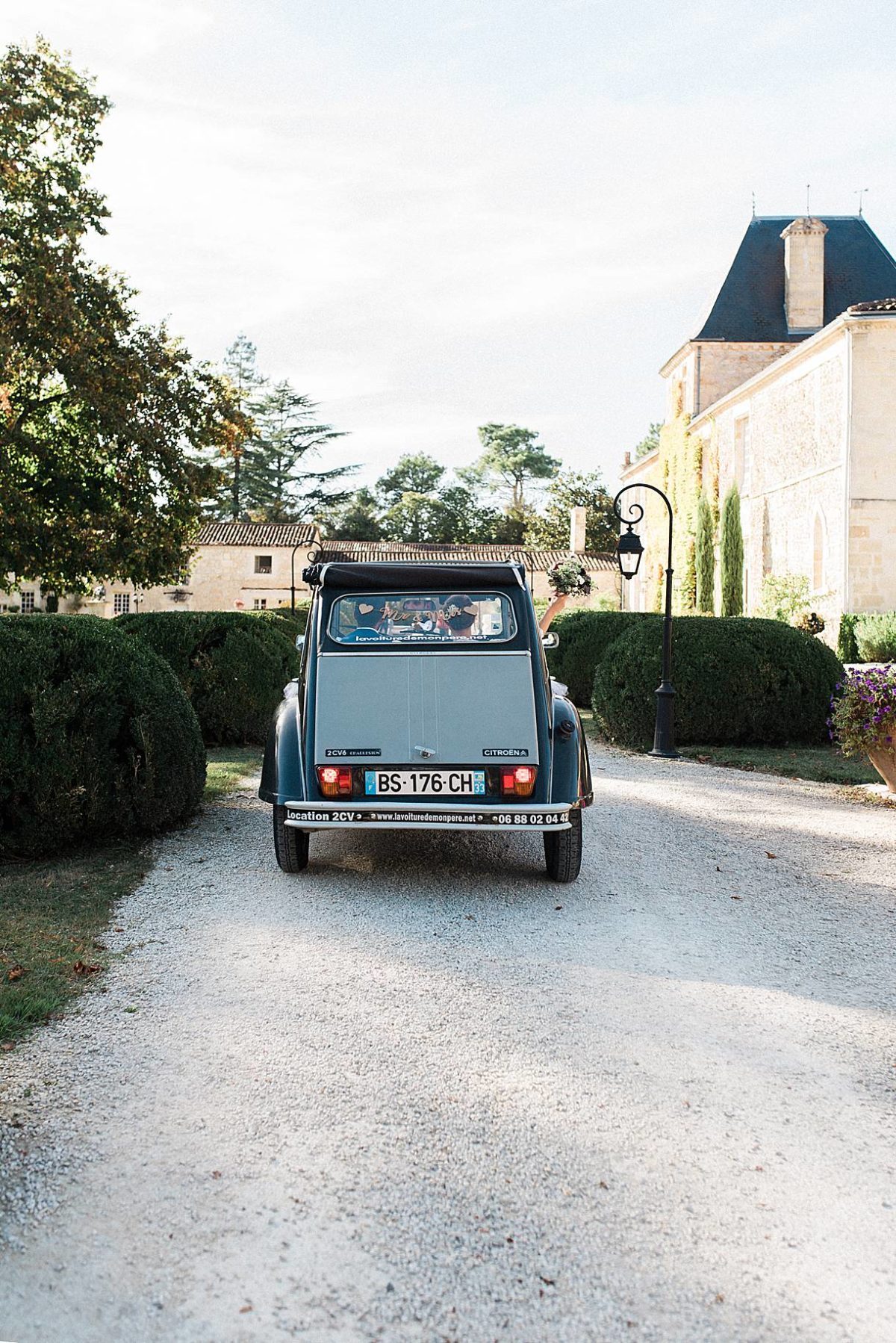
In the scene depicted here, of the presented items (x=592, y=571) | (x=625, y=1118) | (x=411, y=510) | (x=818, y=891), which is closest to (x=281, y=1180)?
(x=625, y=1118)

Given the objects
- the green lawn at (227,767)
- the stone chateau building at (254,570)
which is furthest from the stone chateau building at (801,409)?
the green lawn at (227,767)

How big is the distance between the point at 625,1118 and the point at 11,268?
20553 mm

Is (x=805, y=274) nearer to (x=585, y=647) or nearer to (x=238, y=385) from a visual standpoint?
(x=585, y=647)

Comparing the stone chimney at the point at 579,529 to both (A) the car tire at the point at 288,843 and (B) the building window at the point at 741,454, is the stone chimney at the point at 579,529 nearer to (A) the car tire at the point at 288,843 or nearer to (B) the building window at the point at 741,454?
(B) the building window at the point at 741,454

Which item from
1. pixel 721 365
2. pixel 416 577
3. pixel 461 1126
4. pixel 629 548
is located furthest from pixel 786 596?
pixel 461 1126

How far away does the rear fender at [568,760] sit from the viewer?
6152 mm

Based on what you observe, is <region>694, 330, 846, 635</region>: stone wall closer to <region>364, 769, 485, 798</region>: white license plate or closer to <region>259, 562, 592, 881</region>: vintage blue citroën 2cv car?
<region>259, 562, 592, 881</region>: vintage blue citroën 2cv car

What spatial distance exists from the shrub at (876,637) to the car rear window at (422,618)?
18.5m

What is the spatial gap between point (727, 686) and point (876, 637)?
12572mm

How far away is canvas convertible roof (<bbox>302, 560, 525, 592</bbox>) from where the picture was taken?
6.85 meters

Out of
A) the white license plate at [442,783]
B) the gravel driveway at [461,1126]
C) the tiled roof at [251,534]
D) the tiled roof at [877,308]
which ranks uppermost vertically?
the tiled roof at [877,308]

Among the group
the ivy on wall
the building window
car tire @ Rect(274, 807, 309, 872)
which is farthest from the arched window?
car tire @ Rect(274, 807, 309, 872)

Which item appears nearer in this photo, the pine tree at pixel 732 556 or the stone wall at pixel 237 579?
the pine tree at pixel 732 556

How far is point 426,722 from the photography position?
6.23 metres
